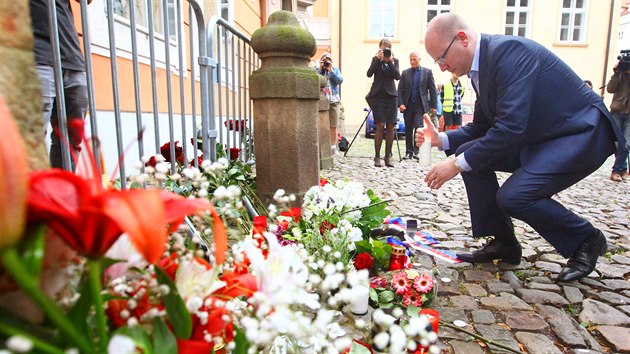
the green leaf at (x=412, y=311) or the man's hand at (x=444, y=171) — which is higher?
the man's hand at (x=444, y=171)

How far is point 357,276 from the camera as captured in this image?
0.72m

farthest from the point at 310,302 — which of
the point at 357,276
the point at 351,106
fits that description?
the point at 351,106

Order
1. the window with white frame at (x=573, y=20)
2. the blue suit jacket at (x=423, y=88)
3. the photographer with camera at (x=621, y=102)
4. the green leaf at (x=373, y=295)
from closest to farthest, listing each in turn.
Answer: the green leaf at (x=373, y=295) → the photographer with camera at (x=621, y=102) → the blue suit jacket at (x=423, y=88) → the window with white frame at (x=573, y=20)

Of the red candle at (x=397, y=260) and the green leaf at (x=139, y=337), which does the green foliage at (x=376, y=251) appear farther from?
the green leaf at (x=139, y=337)

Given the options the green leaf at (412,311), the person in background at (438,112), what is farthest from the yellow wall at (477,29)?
the green leaf at (412,311)

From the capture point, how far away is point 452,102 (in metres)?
10.4

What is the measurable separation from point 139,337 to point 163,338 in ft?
0.15

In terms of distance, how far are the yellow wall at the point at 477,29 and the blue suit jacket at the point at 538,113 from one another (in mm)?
18617

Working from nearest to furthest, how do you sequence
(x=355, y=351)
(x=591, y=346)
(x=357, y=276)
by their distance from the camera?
(x=357, y=276) → (x=355, y=351) → (x=591, y=346)

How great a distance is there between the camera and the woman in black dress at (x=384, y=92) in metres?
7.86

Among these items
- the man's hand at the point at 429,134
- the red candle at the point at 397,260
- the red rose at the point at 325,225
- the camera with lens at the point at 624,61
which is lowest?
the red candle at the point at 397,260

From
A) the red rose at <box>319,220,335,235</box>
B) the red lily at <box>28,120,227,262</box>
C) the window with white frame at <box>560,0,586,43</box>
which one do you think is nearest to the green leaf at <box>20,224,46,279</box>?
the red lily at <box>28,120,227,262</box>

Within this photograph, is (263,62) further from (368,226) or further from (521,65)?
(521,65)

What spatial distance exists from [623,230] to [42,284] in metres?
4.66
